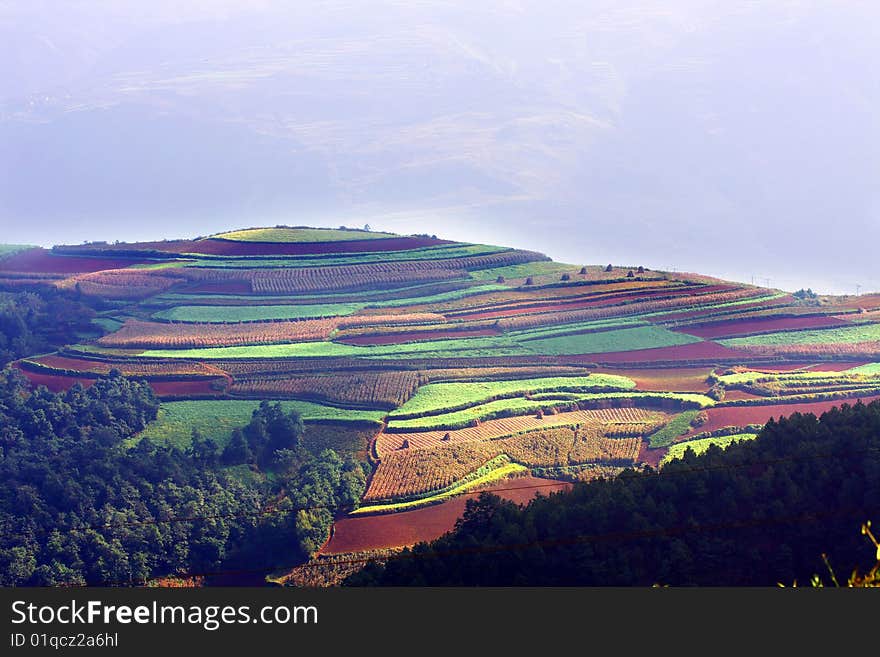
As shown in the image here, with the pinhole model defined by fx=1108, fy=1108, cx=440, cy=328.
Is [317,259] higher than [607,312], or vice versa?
[317,259]

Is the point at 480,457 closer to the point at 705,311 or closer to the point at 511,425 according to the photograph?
the point at 511,425

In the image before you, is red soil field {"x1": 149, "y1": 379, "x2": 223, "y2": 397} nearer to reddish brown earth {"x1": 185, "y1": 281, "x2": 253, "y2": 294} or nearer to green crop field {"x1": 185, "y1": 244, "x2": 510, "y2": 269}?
reddish brown earth {"x1": 185, "y1": 281, "x2": 253, "y2": 294}

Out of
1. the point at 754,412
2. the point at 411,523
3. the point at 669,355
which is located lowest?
the point at 411,523

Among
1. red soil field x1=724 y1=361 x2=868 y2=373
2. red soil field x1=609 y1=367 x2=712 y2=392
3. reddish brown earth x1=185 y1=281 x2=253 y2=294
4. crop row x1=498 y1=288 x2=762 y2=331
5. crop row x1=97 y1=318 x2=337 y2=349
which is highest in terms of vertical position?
reddish brown earth x1=185 y1=281 x2=253 y2=294

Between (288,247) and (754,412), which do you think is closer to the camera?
(754,412)

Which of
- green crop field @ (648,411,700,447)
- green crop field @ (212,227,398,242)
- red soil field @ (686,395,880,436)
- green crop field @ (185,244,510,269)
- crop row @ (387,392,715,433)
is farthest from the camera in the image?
green crop field @ (212,227,398,242)

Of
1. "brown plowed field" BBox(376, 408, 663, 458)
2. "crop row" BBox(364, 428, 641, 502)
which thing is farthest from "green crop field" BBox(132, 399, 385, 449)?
"crop row" BBox(364, 428, 641, 502)

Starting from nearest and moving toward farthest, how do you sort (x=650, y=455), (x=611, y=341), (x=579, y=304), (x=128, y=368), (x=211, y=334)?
(x=650, y=455)
(x=128, y=368)
(x=611, y=341)
(x=211, y=334)
(x=579, y=304)

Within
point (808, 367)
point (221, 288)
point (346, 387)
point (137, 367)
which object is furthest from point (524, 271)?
point (137, 367)
